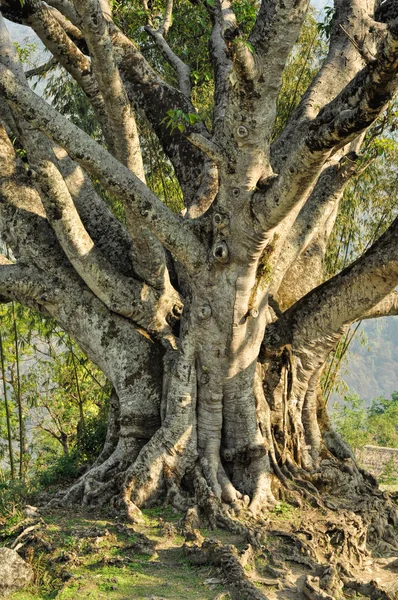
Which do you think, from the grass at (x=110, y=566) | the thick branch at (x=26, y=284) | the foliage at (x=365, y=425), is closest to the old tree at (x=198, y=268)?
the thick branch at (x=26, y=284)

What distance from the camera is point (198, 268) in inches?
273

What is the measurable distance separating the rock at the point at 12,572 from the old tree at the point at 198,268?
143 centimetres

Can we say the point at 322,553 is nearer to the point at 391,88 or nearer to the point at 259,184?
the point at 259,184

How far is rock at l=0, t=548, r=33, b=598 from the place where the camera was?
507 cm

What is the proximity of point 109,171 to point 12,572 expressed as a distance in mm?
3359

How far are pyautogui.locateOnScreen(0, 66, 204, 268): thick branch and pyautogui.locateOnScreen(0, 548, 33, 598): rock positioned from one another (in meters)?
2.99

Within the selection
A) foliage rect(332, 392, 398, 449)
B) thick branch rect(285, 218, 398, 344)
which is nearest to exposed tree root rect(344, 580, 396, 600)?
thick branch rect(285, 218, 398, 344)

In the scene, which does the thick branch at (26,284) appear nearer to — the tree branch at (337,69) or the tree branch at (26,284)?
the tree branch at (26,284)

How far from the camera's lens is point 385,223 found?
1191cm

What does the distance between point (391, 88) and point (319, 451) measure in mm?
4525

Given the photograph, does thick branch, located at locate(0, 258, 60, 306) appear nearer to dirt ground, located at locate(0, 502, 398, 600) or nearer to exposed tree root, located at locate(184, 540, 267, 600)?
dirt ground, located at locate(0, 502, 398, 600)

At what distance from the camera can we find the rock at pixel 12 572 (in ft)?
16.6

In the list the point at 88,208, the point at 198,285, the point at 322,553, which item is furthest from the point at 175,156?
the point at 322,553

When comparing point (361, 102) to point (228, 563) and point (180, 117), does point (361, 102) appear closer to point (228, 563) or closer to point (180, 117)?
point (180, 117)
